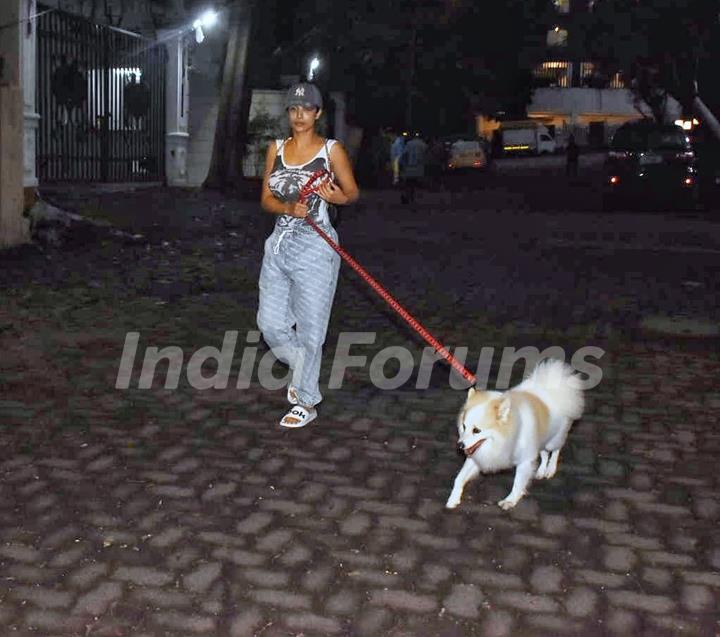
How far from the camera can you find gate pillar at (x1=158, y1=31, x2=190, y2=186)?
80.7 ft

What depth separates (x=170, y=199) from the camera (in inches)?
885

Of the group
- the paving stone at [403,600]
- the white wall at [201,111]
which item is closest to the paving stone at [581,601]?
the paving stone at [403,600]

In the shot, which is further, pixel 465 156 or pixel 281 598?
pixel 465 156

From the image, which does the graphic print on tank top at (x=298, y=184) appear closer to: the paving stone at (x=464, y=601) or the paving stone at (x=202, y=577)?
the paving stone at (x=202, y=577)

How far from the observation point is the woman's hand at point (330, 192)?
610 cm

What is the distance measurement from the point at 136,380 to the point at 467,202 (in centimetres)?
2326

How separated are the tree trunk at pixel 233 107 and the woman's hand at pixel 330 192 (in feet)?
68.4

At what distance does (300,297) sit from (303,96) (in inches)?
44.0

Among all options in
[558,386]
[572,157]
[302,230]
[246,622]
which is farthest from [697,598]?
[572,157]

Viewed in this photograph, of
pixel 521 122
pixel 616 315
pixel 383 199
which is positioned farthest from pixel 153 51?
pixel 521 122

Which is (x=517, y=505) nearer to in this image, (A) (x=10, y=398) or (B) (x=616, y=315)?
(A) (x=10, y=398)

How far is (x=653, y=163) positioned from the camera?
24.3 meters

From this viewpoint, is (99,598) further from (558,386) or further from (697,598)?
(558,386)

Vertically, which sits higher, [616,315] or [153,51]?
[153,51]
